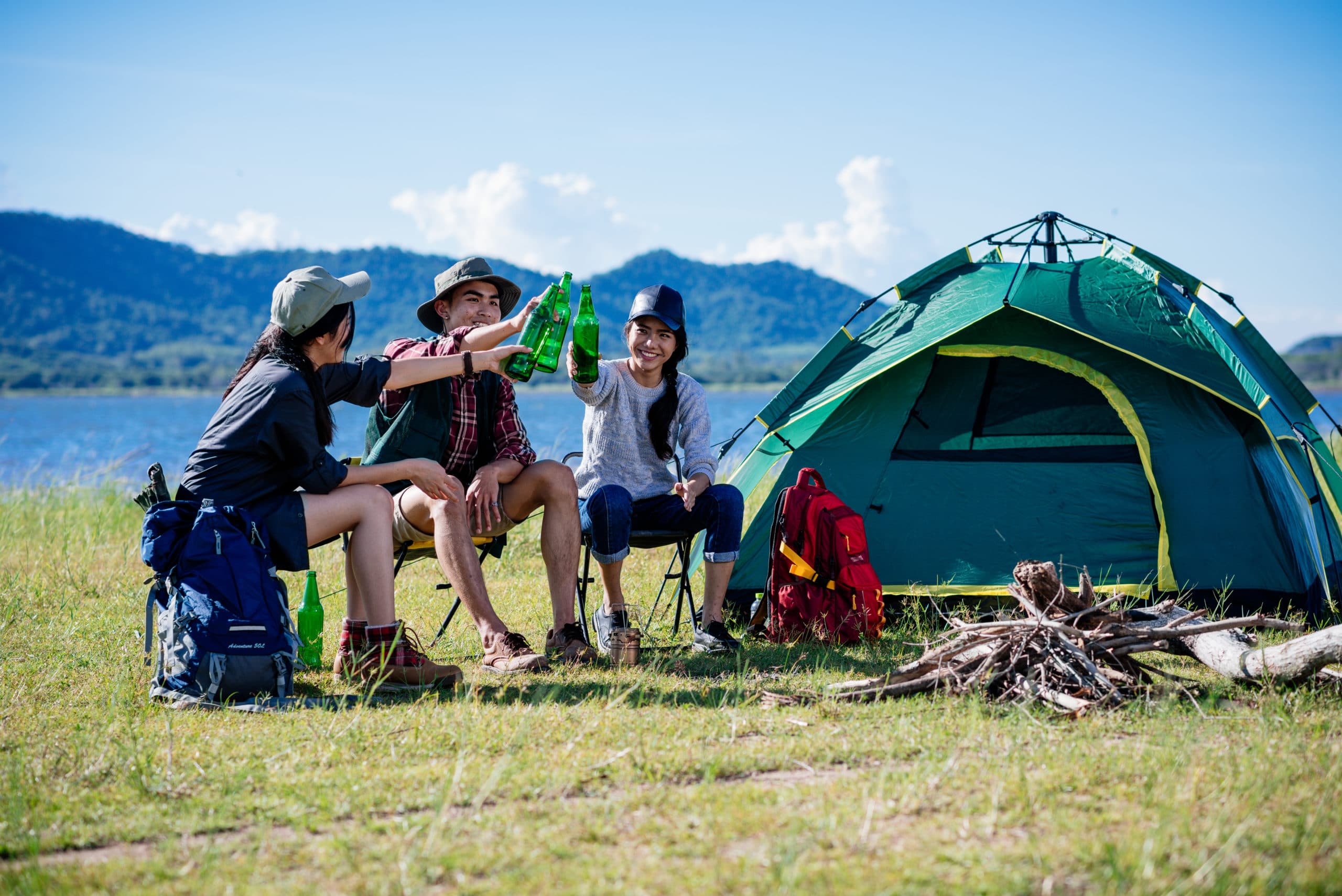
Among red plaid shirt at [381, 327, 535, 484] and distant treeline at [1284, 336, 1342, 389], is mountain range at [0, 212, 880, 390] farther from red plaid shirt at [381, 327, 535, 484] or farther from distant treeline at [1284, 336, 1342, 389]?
red plaid shirt at [381, 327, 535, 484]

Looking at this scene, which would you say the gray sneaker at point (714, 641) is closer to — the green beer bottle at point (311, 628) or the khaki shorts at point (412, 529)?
the khaki shorts at point (412, 529)

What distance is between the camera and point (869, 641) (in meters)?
4.17

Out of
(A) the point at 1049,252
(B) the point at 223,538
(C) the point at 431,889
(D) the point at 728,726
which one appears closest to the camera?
(C) the point at 431,889

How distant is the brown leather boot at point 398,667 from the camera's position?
11.2ft

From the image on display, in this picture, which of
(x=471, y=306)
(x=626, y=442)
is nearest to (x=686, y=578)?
(x=626, y=442)

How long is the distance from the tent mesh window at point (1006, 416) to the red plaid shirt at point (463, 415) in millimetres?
1762

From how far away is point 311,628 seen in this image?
156 inches

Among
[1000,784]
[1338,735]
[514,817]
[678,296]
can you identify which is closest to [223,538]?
[514,817]

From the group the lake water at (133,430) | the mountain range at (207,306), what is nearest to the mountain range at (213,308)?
the mountain range at (207,306)

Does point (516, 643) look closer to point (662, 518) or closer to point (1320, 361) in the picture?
point (662, 518)

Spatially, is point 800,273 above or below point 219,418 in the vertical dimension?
above

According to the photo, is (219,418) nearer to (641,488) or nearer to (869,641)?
(641,488)

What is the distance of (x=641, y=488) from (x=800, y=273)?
153 m

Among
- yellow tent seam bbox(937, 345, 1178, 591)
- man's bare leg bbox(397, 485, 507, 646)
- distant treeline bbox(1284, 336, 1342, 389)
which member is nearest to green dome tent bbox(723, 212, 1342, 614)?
yellow tent seam bbox(937, 345, 1178, 591)
